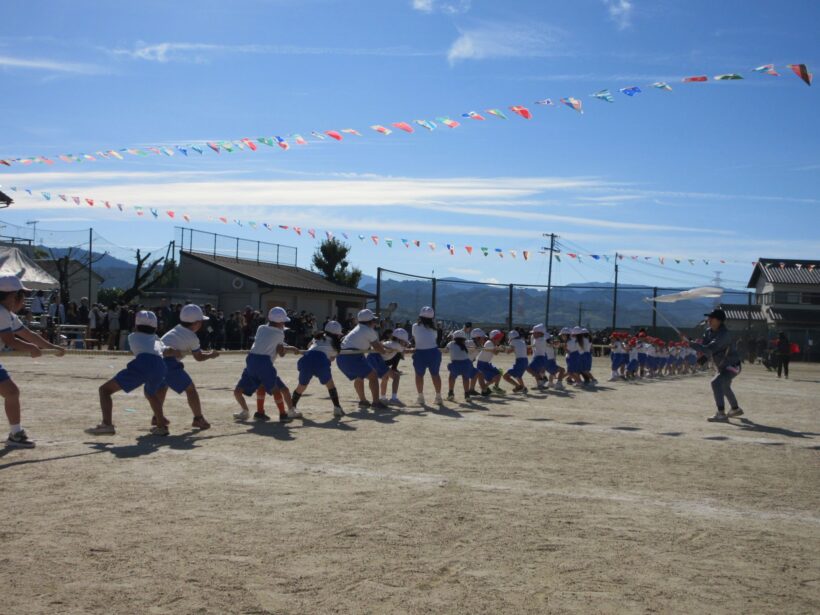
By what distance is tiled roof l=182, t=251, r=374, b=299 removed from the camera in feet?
144

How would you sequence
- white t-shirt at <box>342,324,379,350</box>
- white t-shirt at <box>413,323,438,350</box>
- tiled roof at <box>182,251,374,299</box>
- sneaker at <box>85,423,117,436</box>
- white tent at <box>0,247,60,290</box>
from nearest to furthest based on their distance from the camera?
sneaker at <box>85,423,117,436</box>, white t-shirt at <box>342,324,379,350</box>, white t-shirt at <box>413,323,438,350</box>, white tent at <box>0,247,60,290</box>, tiled roof at <box>182,251,374,299</box>

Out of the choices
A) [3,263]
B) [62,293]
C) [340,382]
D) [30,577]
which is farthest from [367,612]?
[62,293]

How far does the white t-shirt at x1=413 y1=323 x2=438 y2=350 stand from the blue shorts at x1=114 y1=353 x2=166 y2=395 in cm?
639

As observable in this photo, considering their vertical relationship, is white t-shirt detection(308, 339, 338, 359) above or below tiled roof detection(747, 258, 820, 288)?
below

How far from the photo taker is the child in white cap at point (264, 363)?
39.2 ft

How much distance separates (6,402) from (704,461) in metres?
7.66

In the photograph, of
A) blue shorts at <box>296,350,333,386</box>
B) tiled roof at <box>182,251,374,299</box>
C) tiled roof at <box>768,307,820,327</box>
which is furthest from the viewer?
tiled roof at <box>768,307,820,327</box>

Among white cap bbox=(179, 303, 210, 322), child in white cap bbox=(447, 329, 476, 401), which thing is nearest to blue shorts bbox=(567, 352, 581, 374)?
child in white cap bbox=(447, 329, 476, 401)

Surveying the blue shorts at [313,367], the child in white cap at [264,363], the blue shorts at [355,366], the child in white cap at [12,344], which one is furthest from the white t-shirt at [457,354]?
the child in white cap at [12,344]

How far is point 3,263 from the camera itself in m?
30.2

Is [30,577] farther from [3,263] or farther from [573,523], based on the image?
[3,263]

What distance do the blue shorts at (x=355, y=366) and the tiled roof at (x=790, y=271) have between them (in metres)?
55.3

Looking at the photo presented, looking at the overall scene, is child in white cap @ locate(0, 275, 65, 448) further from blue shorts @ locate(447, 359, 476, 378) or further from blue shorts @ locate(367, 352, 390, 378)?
blue shorts @ locate(447, 359, 476, 378)

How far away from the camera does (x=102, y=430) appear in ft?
32.5
